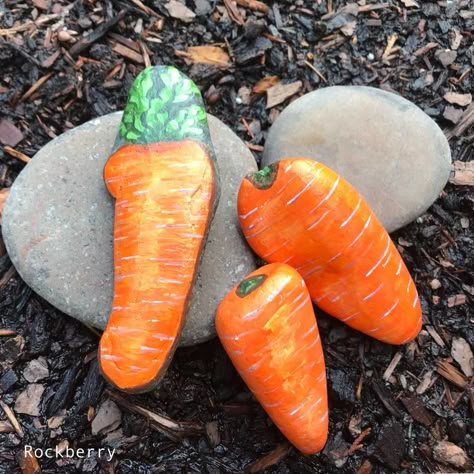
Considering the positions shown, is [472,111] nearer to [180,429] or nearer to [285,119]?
[285,119]

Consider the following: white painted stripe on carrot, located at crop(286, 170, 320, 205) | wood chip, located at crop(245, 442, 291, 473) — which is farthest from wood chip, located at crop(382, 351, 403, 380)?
white painted stripe on carrot, located at crop(286, 170, 320, 205)

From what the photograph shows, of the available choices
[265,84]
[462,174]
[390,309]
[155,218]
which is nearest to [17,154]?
[155,218]

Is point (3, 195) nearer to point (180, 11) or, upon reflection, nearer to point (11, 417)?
point (11, 417)

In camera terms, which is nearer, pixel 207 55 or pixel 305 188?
pixel 305 188

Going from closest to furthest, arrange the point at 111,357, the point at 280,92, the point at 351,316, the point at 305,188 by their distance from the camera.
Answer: the point at 111,357
the point at 305,188
the point at 351,316
the point at 280,92

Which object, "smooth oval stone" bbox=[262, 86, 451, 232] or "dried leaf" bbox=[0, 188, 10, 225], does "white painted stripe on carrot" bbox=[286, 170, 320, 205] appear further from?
"dried leaf" bbox=[0, 188, 10, 225]

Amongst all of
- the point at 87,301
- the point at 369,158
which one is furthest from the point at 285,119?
the point at 87,301

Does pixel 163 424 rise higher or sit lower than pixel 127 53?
lower
